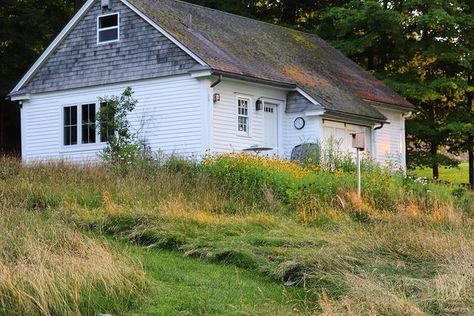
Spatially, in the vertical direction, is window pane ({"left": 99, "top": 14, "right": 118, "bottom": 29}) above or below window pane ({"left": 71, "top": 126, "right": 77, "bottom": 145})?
above

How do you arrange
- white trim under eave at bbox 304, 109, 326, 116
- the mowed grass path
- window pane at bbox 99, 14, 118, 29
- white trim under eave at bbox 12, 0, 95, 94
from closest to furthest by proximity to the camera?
the mowed grass path → white trim under eave at bbox 304, 109, 326, 116 → window pane at bbox 99, 14, 118, 29 → white trim under eave at bbox 12, 0, 95, 94

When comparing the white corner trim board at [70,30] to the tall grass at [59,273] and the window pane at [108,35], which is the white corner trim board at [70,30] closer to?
the window pane at [108,35]

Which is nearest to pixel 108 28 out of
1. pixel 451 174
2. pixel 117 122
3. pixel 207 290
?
pixel 117 122

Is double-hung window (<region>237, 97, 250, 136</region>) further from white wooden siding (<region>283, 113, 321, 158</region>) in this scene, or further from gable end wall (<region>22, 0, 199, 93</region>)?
gable end wall (<region>22, 0, 199, 93</region>)

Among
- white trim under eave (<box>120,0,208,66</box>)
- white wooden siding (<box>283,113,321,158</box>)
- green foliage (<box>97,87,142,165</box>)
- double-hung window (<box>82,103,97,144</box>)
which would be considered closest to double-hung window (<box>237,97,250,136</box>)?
white wooden siding (<box>283,113,321,158</box>)

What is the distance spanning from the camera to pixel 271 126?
24391mm

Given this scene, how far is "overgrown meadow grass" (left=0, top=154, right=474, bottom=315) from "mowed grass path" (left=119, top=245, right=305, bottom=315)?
0.22 metres

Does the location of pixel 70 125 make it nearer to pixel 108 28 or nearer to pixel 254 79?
pixel 108 28

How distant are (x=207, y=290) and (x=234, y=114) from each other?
47.4ft

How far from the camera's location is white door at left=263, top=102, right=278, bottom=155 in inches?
952

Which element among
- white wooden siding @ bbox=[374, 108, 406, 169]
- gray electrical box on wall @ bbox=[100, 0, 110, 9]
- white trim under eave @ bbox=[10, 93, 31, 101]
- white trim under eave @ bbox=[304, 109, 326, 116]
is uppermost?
gray electrical box on wall @ bbox=[100, 0, 110, 9]

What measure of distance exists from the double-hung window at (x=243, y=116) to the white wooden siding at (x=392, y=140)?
18.2ft

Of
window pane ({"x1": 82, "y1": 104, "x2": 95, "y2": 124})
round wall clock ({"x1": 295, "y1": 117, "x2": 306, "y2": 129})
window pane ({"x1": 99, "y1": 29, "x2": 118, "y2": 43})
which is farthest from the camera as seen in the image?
window pane ({"x1": 82, "y1": 104, "x2": 95, "y2": 124})

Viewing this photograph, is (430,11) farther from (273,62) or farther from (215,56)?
(215,56)
